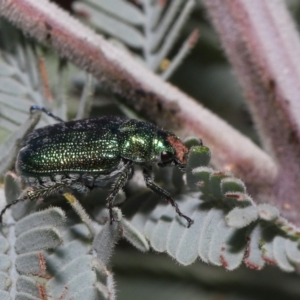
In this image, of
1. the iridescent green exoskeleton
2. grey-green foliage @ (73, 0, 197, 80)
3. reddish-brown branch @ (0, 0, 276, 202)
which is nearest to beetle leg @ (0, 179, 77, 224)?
the iridescent green exoskeleton

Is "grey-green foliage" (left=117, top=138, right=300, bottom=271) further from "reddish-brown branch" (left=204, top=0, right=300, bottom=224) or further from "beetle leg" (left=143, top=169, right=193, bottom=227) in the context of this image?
"reddish-brown branch" (left=204, top=0, right=300, bottom=224)

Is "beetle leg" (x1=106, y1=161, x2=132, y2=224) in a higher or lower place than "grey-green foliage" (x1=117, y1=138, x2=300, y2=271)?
lower

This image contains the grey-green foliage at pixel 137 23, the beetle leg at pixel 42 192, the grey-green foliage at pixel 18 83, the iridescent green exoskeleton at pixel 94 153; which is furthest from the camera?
the grey-green foliage at pixel 137 23

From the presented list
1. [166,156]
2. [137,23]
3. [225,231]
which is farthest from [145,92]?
[225,231]

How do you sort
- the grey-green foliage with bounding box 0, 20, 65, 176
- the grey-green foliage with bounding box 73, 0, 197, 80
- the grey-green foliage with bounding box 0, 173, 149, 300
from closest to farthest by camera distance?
the grey-green foliage with bounding box 0, 173, 149, 300 < the grey-green foliage with bounding box 0, 20, 65, 176 < the grey-green foliage with bounding box 73, 0, 197, 80

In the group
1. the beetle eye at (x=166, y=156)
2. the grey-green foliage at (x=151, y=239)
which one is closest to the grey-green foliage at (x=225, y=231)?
the grey-green foliage at (x=151, y=239)

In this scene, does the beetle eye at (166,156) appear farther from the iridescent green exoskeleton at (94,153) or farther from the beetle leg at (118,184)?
the beetle leg at (118,184)

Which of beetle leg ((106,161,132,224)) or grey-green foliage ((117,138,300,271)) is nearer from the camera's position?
grey-green foliage ((117,138,300,271))
